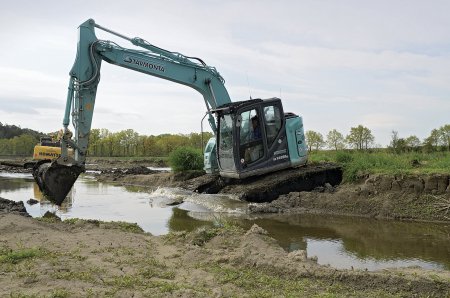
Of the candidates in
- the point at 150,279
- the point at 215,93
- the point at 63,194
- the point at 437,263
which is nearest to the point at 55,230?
the point at 63,194

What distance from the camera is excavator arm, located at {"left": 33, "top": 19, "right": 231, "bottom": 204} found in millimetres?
10156

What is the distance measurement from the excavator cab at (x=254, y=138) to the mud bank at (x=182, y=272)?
18.2 ft

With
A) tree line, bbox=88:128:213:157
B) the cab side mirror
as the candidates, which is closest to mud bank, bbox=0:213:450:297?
the cab side mirror

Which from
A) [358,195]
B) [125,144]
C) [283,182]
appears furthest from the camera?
[125,144]

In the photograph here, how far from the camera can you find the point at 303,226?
989cm

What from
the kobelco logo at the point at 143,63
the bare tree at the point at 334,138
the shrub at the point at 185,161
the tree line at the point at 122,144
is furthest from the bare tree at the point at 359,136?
the tree line at the point at 122,144

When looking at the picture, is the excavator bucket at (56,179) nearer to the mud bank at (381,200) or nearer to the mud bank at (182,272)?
the mud bank at (182,272)

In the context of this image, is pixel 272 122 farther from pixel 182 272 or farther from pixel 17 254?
pixel 17 254

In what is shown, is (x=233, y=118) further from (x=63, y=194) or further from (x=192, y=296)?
(x=192, y=296)

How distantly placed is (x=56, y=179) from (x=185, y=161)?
34.4 feet

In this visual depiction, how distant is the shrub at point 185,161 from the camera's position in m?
20.4

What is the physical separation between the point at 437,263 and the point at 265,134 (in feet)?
21.7

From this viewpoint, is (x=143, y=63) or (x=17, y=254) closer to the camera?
(x=17, y=254)

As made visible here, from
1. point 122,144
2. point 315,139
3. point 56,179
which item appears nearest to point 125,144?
point 122,144
